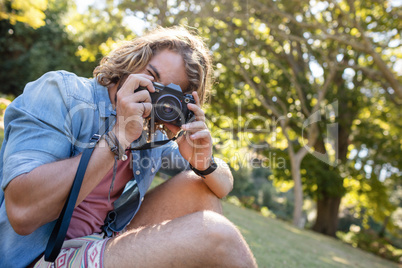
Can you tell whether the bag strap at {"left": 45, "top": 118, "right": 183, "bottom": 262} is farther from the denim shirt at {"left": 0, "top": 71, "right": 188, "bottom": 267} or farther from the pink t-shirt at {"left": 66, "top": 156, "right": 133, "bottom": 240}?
the pink t-shirt at {"left": 66, "top": 156, "right": 133, "bottom": 240}

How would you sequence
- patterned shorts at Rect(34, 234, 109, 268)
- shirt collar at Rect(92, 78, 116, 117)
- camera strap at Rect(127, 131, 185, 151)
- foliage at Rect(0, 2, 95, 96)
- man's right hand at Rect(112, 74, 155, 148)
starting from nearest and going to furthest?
patterned shorts at Rect(34, 234, 109, 268), man's right hand at Rect(112, 74, 155, 148), shirt collar at Rect(92, 78, 116, 117), camera strap at Rect(127, 131, 185, 151), foliage at Rect(0, 2, 95, 96)

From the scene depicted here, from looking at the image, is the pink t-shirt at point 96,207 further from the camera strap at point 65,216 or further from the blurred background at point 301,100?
the blurred background at point 301,100

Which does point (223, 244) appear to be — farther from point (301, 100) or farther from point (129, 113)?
point (301, 100)

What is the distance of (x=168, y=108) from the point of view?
1793 mm

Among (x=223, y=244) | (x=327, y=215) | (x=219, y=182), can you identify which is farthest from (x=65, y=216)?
(x=327, y=215)

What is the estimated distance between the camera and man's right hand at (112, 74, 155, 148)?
4.73 feet

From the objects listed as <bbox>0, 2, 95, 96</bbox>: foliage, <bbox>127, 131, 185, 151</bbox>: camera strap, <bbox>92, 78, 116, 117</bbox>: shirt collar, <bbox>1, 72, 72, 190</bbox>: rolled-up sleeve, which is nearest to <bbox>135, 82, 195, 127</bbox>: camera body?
<bbox>127, 131, 185, 151</bbox>: camera strap

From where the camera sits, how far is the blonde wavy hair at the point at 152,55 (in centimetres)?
196

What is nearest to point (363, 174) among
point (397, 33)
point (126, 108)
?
point (397, 33)

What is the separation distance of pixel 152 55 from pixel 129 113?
0.72m

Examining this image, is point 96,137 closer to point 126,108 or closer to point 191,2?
point 126,108

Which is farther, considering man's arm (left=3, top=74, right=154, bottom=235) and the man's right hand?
the man's right hand

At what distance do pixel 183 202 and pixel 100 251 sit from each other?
69cm

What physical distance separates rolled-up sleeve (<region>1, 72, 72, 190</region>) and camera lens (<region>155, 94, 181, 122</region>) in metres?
0.47
